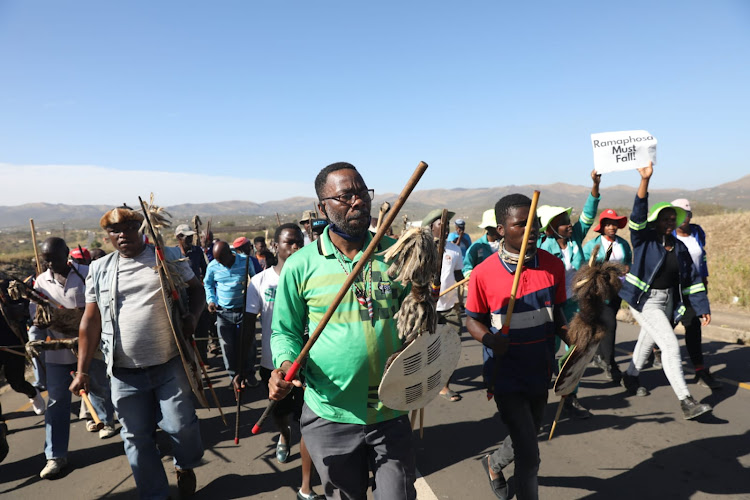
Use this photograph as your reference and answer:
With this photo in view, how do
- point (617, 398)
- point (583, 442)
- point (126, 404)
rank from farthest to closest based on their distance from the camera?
point (617, 398)
point (583, 442)
point (126, 404)

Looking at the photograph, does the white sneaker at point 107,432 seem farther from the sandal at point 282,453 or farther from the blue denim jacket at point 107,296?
the blue denim jacket at point 107,296

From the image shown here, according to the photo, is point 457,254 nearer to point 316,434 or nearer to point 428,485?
point 428,485

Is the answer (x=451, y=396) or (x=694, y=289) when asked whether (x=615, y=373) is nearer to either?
(x=694, y=289)

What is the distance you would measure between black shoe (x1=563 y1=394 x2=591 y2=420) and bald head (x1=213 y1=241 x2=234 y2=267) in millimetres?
4624

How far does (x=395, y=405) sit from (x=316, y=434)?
44 centimetres

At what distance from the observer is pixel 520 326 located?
2.84 meters

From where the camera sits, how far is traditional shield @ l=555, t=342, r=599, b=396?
273 centimetres

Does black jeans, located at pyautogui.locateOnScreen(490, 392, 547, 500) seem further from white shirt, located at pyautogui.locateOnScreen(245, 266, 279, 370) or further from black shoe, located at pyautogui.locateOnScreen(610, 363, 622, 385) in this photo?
black shoe, located at pyautogui.locateOnScreen(610, 363, 622, 385)

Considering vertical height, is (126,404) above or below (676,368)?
above

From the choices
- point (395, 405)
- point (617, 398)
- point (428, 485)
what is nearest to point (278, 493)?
point (428, 485)

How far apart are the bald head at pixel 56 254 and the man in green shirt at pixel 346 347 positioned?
3088mm

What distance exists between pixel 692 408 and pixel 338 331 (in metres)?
4.22

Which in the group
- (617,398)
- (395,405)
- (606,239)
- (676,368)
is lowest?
(617,398)

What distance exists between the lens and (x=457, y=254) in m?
5.76
